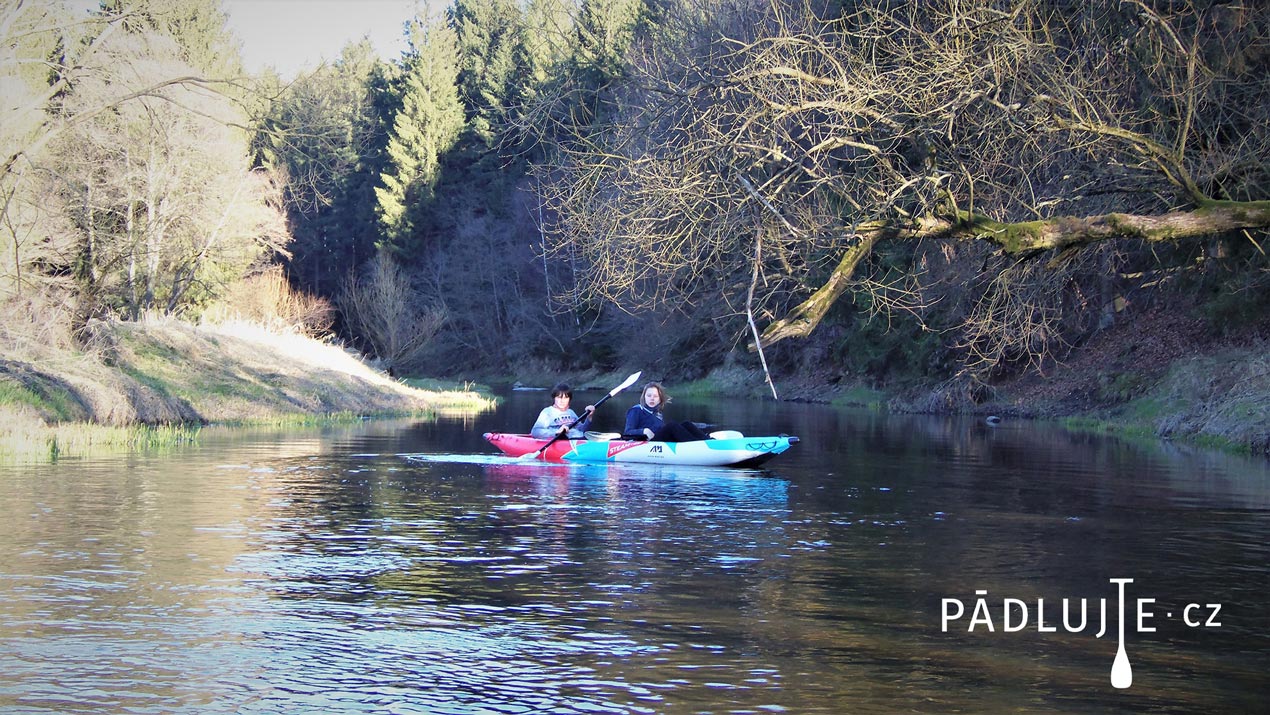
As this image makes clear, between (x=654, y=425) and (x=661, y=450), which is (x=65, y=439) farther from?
(x=661, y=450)

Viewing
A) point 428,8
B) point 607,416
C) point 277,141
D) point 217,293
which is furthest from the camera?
point 428,8

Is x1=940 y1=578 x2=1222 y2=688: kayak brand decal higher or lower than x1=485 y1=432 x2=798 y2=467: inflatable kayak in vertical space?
lower

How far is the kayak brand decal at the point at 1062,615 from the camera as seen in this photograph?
28.3 feet

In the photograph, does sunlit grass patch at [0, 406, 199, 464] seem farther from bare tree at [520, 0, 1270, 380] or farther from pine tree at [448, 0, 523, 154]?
pine tree at [448, 0, 523, 154]

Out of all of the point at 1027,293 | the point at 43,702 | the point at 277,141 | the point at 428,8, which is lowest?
the point at 43,702

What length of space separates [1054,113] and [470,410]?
2510 cm

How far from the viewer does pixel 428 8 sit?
2426 inches

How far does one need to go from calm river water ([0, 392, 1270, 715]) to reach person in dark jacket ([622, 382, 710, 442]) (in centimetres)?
170

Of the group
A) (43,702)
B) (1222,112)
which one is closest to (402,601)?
(43,702)

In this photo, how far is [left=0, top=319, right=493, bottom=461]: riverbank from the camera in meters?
21.3

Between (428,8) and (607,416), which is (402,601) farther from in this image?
(428,8)

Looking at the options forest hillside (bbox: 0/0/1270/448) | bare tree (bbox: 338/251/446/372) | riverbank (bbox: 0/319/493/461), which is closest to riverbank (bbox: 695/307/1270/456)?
forest hillside (bbox: 0/0/1270/448)

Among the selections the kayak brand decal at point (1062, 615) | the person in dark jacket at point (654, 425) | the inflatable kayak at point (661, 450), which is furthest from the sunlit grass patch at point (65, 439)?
the kayak brand decal at point (1062, 615)

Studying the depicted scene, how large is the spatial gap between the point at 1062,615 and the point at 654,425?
1117 cm
